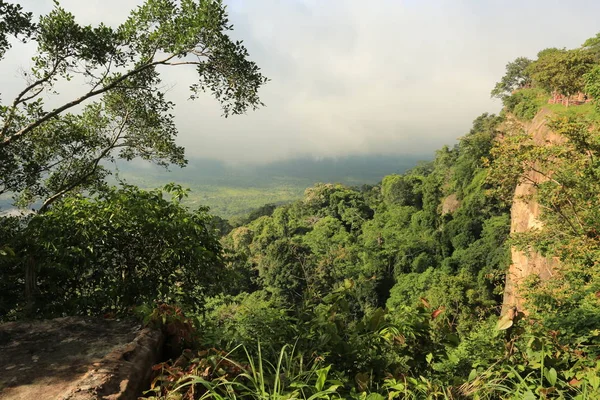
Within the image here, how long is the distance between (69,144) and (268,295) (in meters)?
31.9

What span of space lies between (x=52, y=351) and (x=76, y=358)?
0.28 meters

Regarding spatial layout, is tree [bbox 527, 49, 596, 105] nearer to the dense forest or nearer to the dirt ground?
the dense forest

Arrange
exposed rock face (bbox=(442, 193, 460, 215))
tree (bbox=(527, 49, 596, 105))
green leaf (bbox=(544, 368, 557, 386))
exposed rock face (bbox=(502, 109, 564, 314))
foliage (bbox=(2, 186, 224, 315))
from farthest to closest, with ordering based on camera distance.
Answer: exposed rock face (bbox=(442, 193, 460, 215)) < tree (bbox=(527, 49, 596, 105)) < exposed rock face (bbox=(502, 109, 564, 314)) < foliage (bbox=(2, 186, 224, 315)) < green leaf (bbox=(544, 368, 557, 386))

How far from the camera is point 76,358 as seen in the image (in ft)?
7.89

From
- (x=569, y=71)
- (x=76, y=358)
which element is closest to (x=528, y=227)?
(x=569, y=71)

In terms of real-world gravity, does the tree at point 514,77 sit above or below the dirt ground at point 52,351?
above

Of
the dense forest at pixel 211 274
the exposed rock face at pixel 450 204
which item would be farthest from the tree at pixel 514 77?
the dense forest at pixel 211 274

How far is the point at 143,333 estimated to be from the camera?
2.60 m

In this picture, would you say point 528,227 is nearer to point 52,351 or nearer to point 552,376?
point 552,376

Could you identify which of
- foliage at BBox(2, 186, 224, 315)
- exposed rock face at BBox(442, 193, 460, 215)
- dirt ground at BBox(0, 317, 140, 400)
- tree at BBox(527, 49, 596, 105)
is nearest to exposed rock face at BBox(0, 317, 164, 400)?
dirt ground at BBox(0, 317, 140, 400)

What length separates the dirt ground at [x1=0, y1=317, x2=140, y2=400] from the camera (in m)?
2.10

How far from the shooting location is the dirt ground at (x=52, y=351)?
6.89 feet

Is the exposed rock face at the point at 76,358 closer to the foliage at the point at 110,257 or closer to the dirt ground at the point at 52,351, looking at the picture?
the dirt ground at the point at 52,351

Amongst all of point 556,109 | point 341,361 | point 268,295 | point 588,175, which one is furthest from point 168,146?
point 268,295
